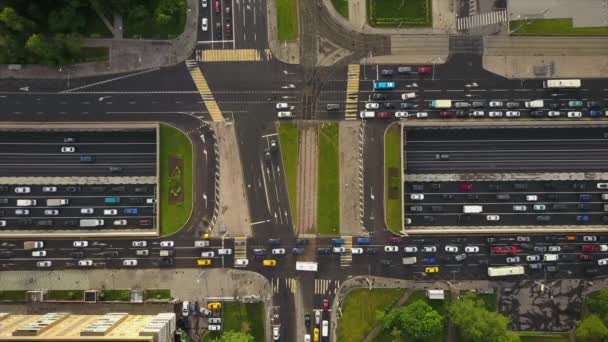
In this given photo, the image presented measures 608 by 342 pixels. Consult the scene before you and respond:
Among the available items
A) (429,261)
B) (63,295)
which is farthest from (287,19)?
(63,295)

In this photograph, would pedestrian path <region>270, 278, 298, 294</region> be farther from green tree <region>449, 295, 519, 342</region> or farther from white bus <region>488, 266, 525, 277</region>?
white bus <region>488, 266, 525, 277</region>

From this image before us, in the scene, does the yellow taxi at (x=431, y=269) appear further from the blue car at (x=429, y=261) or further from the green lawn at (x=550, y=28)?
the green lawn at (x=550, y=28)

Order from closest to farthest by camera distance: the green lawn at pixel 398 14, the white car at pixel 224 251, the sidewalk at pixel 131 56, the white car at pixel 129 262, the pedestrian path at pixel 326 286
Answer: the white car at pixel 129 262 < the sidewalk at pixel 131 56 < the white car at pixel 224 251 < the pedestrian path at pixel 326 286 < the green lawn at pixel 398 14

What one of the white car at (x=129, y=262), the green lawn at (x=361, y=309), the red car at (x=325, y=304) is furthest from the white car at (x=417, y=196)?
the white car at (x=129, y=262)

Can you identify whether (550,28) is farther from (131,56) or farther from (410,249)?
(131,56)

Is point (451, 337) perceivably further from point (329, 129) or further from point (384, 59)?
point (384, 59)

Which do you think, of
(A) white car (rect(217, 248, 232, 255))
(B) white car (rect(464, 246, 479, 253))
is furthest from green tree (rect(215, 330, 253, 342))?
(B) white car (rect(464, 246, 479, 253))

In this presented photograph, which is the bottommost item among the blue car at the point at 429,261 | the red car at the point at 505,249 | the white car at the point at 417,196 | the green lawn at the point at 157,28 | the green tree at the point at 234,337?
the green tree at the point at 234,337
